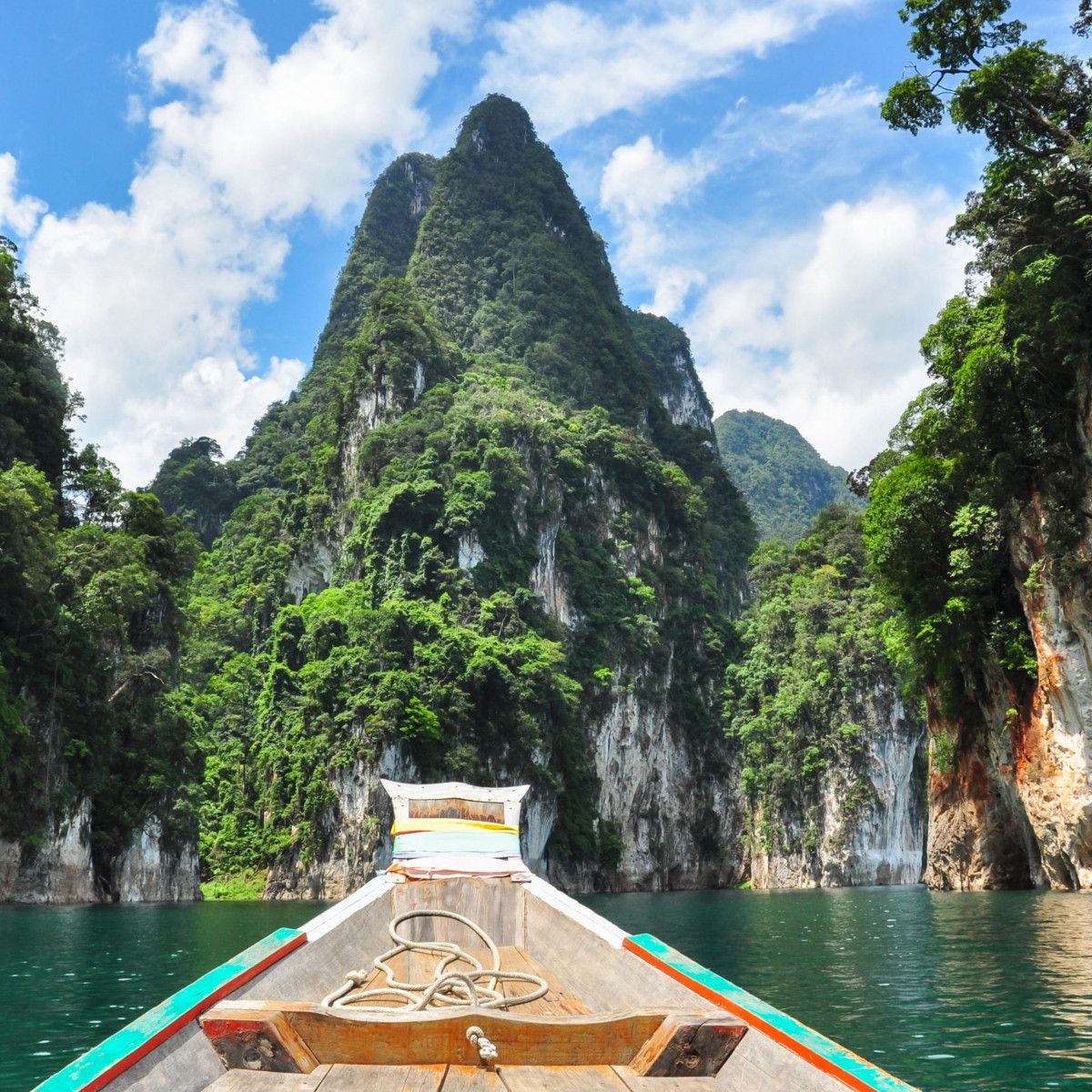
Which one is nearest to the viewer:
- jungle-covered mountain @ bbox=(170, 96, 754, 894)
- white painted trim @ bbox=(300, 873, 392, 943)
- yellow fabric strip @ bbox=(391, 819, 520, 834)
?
white painted trim @ bbox=(300, 873, 392, 943)

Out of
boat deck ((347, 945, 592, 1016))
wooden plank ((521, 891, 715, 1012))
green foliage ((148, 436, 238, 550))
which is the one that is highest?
green foliage ((148, 436, 238, 550))

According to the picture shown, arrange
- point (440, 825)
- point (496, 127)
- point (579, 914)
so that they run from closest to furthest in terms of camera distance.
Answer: point (579, 914) → point (440, 825) → point (496, 127)

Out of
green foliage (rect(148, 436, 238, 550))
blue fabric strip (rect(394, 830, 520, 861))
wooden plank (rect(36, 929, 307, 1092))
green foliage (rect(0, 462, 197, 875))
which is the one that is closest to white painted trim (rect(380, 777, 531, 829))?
blue fabric strip (rect(394, 830, 520, 861))

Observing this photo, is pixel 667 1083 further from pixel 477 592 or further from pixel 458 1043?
pixel 477 592

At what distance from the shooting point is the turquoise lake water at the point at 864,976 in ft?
21.1

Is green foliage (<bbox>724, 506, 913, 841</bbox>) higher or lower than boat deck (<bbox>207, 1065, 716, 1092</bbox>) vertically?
higher

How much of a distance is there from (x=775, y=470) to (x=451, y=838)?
379 feet

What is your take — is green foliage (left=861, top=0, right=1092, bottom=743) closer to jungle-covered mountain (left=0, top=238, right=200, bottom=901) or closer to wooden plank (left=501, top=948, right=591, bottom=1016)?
wooden plank (left=501, top=948, right=591, bottom=1016)

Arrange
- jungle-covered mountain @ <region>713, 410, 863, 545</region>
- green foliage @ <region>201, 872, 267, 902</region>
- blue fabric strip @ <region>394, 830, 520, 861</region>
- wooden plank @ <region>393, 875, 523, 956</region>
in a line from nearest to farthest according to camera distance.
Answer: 1. wooden plank @ <region>393, 875, 523, 956</region>
2. blue fabric strip @ <region>394, 830, 520, 861</region>
3. green foliage @ <region>201, 872, 267, 902</region>
4. jungle-covered mountain @ <region>713, 410, 863, 545</region>

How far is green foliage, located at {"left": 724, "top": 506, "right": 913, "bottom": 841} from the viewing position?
46.4 metres

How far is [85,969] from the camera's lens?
40.0 feet

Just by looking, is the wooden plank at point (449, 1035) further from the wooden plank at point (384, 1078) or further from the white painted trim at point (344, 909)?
the white painted trim at point (344, 909)

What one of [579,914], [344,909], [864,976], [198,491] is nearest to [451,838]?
[344,909]

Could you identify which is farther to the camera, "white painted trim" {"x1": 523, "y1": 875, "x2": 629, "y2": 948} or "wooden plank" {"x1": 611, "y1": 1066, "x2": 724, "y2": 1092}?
"white painted trim" {"x1": 523, "y1": 875, "x2": 629, "y2": 948}
